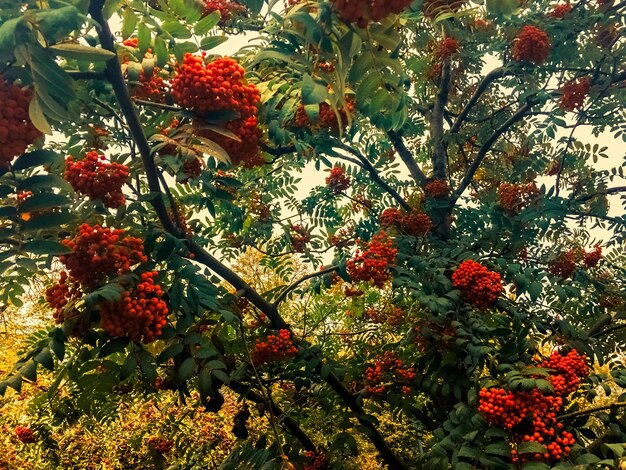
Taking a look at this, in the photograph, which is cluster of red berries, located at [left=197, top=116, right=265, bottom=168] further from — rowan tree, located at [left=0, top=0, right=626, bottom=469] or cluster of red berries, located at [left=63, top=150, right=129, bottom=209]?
cluster of red berries, located at [left=63, top=150, right=129, bottom=209]

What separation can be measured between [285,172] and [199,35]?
3980 mm

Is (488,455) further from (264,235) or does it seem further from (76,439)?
(76,439)

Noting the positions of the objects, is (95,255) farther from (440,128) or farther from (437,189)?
(440,128)

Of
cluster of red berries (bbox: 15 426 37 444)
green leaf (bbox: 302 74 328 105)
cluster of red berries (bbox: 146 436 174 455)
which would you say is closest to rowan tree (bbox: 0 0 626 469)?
green leaf (bbox: 302 74 328 105)

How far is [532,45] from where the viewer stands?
450 cm

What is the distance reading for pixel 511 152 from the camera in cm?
629

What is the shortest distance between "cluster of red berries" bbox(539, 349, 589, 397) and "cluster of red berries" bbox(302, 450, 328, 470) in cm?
217

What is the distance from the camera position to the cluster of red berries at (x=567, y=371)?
8.32 feet

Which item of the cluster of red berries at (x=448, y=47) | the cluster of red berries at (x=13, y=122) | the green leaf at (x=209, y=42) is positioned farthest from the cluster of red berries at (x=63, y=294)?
the cluster of red berries at (x=448, y=47)

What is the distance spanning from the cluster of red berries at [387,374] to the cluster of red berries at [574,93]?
3.31m

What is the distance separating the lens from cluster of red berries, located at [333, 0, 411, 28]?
1.18 meters

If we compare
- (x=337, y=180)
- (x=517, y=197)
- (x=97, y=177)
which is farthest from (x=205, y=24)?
(x=337, y=180)

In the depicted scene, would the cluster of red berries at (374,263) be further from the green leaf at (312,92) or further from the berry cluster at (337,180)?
the berry cluster at (337,180)

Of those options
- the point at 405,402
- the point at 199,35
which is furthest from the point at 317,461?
the point at 199,35
